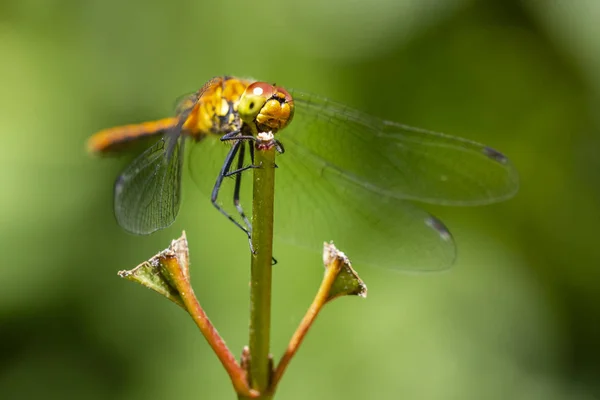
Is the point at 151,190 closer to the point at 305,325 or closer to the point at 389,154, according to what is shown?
the point at 305,325

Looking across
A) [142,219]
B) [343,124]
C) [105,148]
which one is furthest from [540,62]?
[142,219]

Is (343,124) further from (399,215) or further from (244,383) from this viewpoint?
(244,383)

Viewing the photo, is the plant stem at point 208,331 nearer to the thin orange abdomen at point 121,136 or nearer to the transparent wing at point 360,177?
the transparent wing at point 360,177

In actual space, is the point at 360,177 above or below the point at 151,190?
above

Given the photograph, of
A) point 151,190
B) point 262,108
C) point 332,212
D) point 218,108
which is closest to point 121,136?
point 218,108

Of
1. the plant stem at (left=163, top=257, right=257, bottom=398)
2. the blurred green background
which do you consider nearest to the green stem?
the plant stem at (left=163, top=257, right=257, bottom=398)

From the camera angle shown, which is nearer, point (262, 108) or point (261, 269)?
point (261, 269)

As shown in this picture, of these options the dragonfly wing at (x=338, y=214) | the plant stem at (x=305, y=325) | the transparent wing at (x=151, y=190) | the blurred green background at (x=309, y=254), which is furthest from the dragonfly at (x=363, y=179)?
the plant stem at (x=305, y=325)
